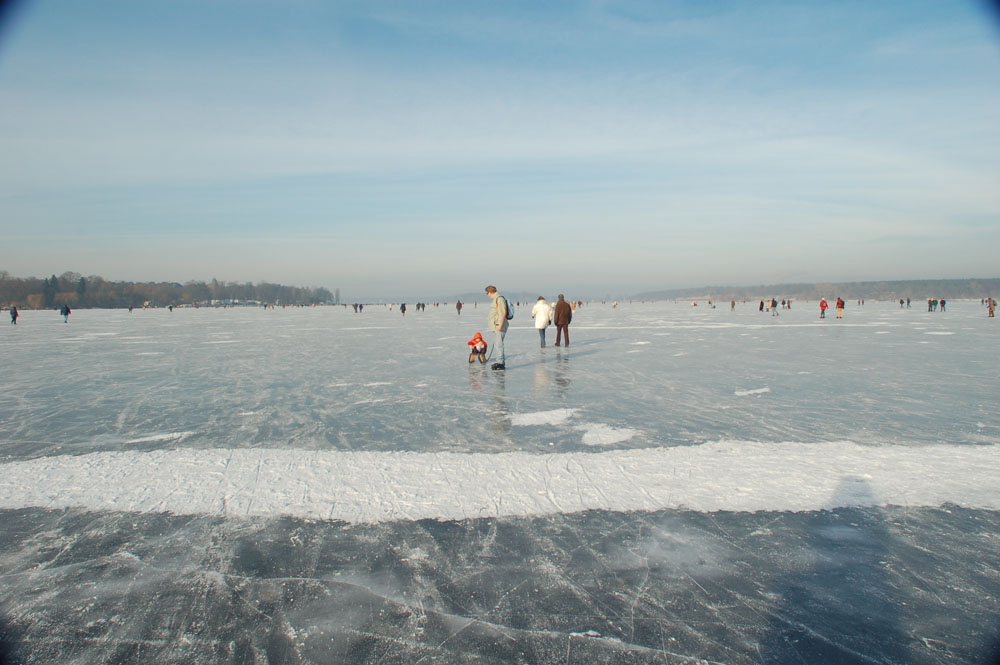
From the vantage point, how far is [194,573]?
101 inches

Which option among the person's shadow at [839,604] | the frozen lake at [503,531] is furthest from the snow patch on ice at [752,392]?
the person's shadow at [839,604]

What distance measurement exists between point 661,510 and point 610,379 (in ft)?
18.2

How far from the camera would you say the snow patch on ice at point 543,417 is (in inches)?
222

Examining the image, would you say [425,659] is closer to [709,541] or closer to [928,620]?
[709,541]

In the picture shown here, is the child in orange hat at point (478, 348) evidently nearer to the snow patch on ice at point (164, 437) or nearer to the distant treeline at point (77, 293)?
the snow patch on ice at point (164, 437)

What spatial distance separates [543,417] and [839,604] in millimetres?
3772

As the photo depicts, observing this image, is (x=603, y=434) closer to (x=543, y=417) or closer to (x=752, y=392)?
(x=543, y=417)

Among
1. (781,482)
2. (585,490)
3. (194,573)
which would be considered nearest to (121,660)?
(194,573)

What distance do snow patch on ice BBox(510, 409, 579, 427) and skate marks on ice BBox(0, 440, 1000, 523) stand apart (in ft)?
3.83

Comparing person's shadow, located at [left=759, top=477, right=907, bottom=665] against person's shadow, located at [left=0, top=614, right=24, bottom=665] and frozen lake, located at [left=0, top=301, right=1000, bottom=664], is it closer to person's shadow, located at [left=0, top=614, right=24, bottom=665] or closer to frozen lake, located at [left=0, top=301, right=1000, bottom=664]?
frozen lake, located at [left=0, top=301, right=1000, bottom=664]

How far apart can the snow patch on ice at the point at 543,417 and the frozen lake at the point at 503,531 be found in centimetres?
4

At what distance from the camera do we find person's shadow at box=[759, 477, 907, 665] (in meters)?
1.99

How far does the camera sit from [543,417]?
19.4 feet

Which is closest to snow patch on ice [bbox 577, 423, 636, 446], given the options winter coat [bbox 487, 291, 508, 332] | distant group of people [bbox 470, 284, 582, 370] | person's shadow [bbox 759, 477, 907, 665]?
person's shadow [bbox 759, 477, 907, 665]
